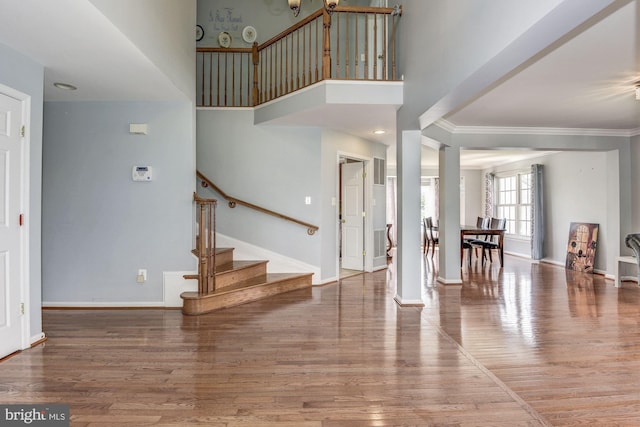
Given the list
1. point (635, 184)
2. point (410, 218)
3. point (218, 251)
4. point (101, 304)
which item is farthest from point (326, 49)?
point (635, 184)

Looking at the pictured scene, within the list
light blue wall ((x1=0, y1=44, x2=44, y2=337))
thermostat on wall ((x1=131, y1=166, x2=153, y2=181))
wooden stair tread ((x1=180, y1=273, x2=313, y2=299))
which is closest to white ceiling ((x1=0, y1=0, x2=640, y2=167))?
light blue wall ((x1=0, y1=44, x2=44, y2=337))

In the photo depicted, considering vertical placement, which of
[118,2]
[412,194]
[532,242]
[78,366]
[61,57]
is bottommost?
[78,366]

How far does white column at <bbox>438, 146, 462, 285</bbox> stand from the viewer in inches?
228

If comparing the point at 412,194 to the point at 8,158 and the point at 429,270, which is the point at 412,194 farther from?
the point at 8,158

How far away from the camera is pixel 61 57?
9.92 feet

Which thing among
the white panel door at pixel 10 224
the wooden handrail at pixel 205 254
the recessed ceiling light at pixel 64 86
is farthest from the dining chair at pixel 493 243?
the white panel door at pixel 10 224

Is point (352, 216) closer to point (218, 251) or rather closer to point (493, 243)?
point (218, 251)

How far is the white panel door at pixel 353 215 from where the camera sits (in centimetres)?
679

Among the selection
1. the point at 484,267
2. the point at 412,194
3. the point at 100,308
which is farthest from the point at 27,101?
the point at 484,267

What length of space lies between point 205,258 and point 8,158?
1955 mm

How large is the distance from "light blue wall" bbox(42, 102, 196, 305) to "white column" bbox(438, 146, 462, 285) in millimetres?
3761

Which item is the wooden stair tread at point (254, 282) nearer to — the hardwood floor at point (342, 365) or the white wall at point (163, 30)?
the hardwood floor at point (342, 365)

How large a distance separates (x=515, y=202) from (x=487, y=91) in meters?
6.48

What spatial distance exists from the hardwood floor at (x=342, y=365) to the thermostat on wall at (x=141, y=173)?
151cm
